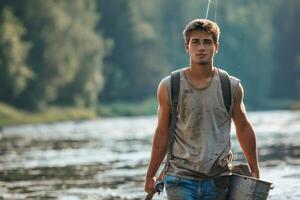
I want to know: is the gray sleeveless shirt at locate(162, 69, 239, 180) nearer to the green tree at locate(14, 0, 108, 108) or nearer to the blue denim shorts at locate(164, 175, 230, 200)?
the blue denim shorts at locate(164, 175, 230, 200)

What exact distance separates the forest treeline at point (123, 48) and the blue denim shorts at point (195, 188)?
203 ft

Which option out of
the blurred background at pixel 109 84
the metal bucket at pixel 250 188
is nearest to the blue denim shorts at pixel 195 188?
the metal bucket at pixel 250 188

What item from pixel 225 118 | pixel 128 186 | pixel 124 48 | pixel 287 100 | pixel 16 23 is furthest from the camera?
pixel 287 100

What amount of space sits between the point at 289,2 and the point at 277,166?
10558cm

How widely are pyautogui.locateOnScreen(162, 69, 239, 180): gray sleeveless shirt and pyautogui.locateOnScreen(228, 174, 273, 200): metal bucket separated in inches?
6.7

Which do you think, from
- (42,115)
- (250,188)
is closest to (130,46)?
(42,115)

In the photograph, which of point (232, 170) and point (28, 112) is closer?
point (232, 170)

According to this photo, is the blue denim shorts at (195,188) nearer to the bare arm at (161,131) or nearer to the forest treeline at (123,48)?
the bare arm at (161,131)

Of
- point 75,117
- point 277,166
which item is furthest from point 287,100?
point 277,166

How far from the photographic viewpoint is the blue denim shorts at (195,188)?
259 inches

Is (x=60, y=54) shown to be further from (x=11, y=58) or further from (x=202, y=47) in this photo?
(x=202, y=47)

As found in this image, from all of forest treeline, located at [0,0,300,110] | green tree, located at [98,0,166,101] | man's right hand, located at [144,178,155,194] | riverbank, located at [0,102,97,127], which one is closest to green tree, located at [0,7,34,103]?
forest treeline, located at [0,0,300,110]

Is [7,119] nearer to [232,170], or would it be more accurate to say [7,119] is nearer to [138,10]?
[138,10]

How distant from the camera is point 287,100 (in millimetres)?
114438
